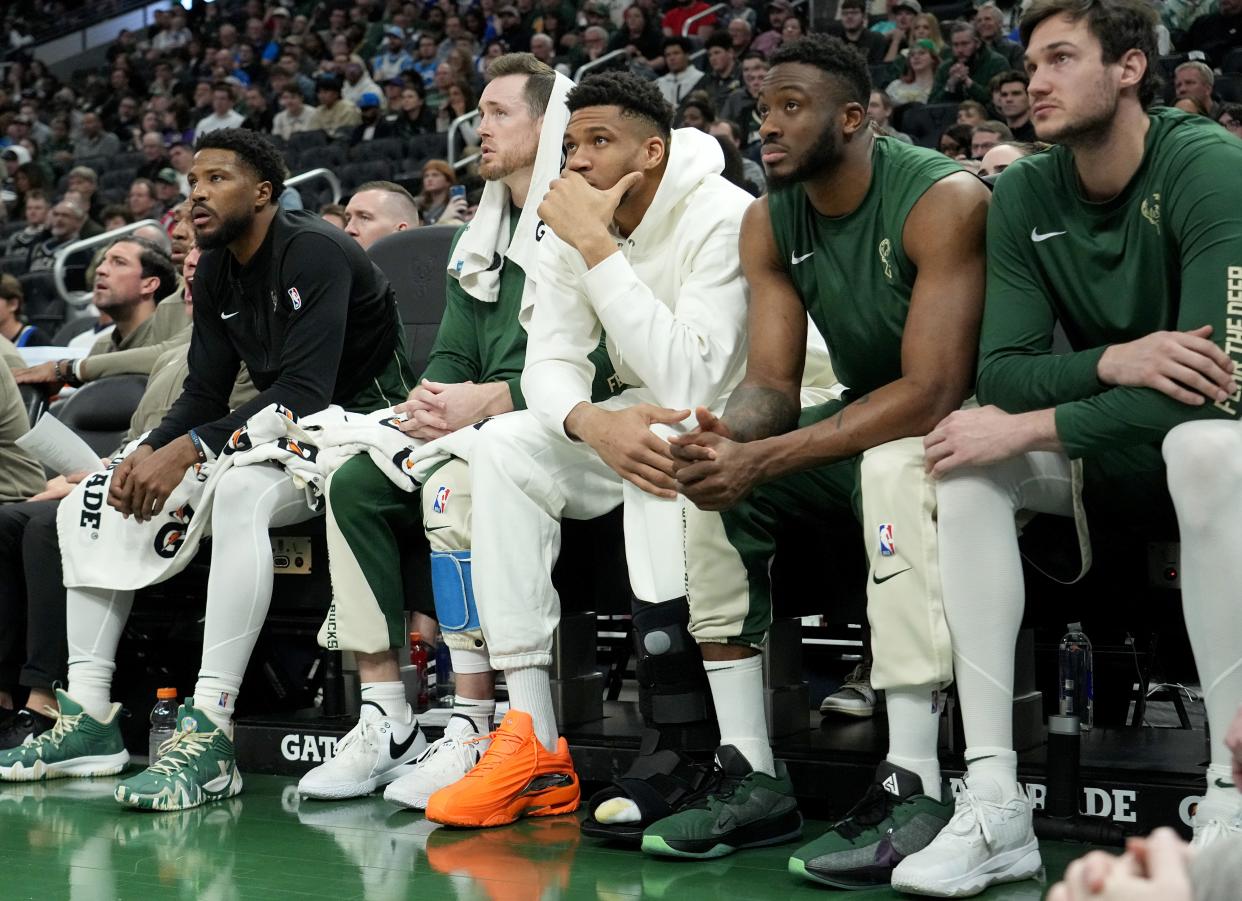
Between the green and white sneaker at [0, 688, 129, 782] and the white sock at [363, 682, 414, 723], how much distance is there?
80 centimetres

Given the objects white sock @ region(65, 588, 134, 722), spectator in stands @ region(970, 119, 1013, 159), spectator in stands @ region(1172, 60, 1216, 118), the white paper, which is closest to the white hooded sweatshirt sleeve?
white sock @ region(65, 588, 134, 722)

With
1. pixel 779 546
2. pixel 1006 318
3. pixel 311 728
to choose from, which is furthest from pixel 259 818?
pixel 1006 318

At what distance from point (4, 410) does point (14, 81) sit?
16.8 m

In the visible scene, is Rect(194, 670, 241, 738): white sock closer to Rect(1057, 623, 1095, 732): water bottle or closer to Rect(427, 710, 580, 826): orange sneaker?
Rect(427, 710, 580, 826): orange sneaker

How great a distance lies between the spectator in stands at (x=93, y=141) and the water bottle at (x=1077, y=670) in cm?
1539

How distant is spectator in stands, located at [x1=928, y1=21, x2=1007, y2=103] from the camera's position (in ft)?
32.1

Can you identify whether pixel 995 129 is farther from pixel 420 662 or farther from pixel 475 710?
pixel 475 710

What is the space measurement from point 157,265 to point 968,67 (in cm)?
590

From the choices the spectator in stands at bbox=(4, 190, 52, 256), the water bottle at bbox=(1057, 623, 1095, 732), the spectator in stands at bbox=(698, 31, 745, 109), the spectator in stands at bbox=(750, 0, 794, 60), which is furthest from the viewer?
the spectator in stands at bbox=(4, 190, 52, 256)

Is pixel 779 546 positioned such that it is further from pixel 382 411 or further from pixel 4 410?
pixel 4 410

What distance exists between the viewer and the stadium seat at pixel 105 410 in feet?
18.3

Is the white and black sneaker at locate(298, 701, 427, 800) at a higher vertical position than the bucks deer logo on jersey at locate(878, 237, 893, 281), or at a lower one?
lower

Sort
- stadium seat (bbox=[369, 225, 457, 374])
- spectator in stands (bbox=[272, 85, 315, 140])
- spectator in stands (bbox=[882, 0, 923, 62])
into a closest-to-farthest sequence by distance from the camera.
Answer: stadium seat (bbox=[369, 225, 457, 374])
spectator in stands (bbox=[882, 0, 923, 62])
spectator in stands (bbox=[272, 85, 315, 140])

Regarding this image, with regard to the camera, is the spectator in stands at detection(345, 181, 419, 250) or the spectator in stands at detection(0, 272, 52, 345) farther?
the spectator in stands at detection(0, 272, 52, 345)
